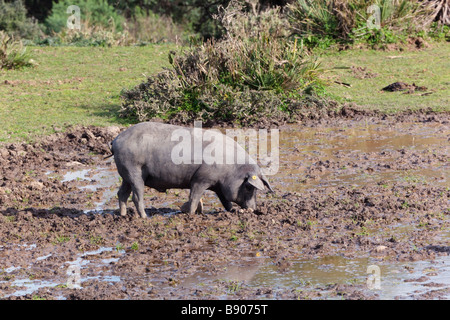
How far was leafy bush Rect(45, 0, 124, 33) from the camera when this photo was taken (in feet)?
93.4

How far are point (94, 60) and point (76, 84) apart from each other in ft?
9.05

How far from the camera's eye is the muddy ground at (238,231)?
20.7 ft

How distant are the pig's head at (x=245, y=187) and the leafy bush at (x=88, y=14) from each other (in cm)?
2069

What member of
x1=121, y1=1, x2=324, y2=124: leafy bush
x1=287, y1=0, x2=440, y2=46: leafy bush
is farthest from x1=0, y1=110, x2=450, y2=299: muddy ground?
x1=287, y1=0, x2=440, y2=46: leafy bush

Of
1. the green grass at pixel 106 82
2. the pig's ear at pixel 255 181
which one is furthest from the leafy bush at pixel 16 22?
the pig's ear at pixel 255 181

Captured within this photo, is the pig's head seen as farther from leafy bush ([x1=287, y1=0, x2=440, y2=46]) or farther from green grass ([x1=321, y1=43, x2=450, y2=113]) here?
leafy bush ([x1=287, y1=0, x2=440, y2=46])

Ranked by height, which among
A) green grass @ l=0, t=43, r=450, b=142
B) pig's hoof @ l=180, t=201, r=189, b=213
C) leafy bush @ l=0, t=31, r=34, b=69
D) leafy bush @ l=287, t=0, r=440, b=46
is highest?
leafy bush @ l=287, t=0, r=440, b=46

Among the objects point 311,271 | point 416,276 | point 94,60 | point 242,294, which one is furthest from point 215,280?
point 94,60

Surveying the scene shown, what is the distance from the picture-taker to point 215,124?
12930 mm

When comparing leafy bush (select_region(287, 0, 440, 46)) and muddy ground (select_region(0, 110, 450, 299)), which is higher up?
leafy bush (select_region(287, 0, 440, 46))

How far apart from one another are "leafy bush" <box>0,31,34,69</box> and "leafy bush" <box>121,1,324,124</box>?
4750 mm

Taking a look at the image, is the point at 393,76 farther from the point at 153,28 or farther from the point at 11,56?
the point at 153,28

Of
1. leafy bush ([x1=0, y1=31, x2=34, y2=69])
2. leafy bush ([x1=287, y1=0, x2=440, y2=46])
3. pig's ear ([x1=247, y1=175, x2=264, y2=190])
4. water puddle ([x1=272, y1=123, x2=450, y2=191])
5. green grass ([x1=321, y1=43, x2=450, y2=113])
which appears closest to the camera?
pig's ear ([x1=247, y1=175, x2=264, y2=190])

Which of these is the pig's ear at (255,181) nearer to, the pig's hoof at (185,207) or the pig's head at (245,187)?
the pig's head at (245,187)
